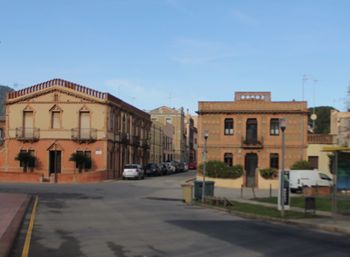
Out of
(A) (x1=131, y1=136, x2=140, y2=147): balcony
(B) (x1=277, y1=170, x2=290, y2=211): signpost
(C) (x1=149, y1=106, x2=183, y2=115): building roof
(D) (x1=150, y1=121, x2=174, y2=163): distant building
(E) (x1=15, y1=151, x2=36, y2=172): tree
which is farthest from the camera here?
(C) (x1=149, y1=106, x2=183, y2=115): building roof

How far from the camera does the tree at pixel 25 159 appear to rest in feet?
209

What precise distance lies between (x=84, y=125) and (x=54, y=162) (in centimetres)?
523

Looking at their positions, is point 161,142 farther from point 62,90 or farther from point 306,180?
point 306,180

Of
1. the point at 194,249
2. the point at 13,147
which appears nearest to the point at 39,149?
the point at 13,147

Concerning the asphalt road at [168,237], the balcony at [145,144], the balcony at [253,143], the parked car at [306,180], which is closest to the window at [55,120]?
the balcony at [253,143]

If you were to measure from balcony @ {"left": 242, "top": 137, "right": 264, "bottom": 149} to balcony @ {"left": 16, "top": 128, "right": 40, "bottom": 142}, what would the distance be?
22421 millimetres

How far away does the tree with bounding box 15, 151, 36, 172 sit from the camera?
63.8 meters

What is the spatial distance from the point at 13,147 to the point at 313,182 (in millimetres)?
33708

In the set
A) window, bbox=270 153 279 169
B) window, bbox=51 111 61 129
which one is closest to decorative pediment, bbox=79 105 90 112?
window, bbox=51 111 61 129

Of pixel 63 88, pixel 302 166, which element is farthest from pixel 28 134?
pixel 302 166

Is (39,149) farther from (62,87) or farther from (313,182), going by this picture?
(313,182)

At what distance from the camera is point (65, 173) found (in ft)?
207

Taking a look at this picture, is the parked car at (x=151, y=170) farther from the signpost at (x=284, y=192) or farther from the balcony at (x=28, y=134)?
the signpost at (x=284, y=192)

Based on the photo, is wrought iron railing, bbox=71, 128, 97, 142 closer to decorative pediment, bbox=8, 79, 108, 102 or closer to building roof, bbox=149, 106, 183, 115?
decorative pediment, bbox=8, 79, 108, 102
